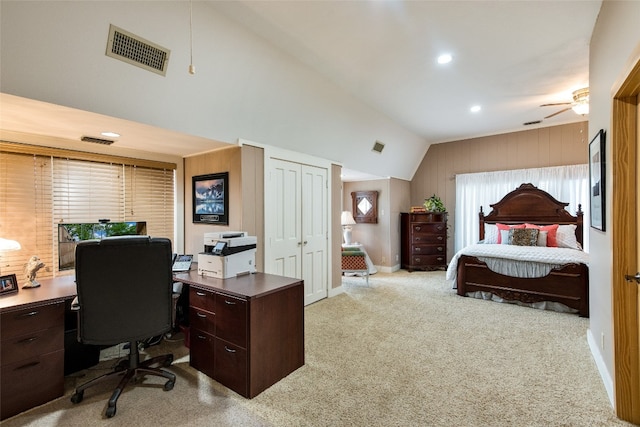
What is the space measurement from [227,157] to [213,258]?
1.34m

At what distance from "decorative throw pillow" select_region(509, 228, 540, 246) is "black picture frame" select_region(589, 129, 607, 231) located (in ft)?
8.91

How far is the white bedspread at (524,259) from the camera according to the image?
13.3 ft

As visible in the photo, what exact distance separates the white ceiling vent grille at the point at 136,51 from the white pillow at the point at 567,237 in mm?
6252

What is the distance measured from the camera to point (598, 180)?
2395 millimetres

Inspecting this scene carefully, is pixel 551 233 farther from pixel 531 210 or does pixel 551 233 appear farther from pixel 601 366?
pixel 601 366

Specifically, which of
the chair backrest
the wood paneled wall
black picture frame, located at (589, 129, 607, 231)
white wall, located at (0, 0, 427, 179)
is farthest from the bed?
the chair backrest

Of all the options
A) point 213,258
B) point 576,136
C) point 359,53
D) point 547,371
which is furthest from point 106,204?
point 576,136

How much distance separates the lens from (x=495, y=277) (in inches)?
176

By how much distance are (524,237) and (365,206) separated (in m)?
3.17

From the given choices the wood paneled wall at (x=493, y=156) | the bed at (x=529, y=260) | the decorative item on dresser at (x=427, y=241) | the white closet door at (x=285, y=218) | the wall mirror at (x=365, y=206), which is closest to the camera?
the white closet door at (x=285, y=218)

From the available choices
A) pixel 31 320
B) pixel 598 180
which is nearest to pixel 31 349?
pixel 31 320

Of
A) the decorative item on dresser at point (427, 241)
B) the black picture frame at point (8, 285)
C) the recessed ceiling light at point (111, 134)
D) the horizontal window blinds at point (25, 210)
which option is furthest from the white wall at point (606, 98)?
the horizontal window blinds at point (25, 210)

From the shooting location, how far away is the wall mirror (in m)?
6.84

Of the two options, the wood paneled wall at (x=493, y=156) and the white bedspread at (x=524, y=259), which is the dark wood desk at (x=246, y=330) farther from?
the wood paneled wall at (x=493, y=156)
